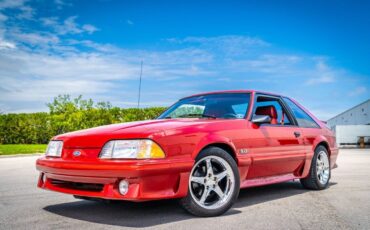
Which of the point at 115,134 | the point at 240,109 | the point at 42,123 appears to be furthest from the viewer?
the point at 42,123

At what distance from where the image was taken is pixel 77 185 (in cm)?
402

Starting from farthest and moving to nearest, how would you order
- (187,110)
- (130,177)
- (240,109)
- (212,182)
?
(187,110) → (240,109) → (212,182) → (130,177)

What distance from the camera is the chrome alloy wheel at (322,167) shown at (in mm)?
6219

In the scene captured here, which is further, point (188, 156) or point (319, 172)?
point (319, 172)

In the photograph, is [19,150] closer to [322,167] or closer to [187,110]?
[187,110]

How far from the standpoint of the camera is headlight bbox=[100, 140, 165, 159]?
12.2 feet

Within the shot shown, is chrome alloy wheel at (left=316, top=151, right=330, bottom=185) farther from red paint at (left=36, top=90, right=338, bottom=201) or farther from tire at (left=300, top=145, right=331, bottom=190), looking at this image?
red paint at (left=36, top=90, right=338, bottom=201)

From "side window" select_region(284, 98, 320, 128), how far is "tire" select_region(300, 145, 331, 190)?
1.23ft

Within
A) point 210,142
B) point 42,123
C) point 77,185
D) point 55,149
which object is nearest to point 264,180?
point 210,142

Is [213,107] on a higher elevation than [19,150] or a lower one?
higher

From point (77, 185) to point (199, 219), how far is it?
4.06 feet

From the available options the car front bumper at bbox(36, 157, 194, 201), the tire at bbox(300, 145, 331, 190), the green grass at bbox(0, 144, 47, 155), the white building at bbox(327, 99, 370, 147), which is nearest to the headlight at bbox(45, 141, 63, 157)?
the car front bumper at bbox(36, 157, 194, 201)

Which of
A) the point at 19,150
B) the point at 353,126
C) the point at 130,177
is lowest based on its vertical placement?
the point at 19,150

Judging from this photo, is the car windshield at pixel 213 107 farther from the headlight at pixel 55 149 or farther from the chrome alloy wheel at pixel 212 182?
the headlight at pixel 55 149
